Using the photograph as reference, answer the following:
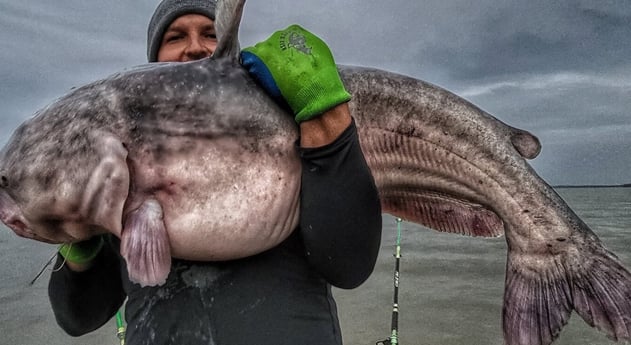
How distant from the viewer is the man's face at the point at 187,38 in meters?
2.82

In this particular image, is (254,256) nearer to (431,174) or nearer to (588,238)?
(431,174)

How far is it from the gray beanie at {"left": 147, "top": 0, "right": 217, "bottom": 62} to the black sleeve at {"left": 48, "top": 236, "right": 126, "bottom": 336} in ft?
4.74

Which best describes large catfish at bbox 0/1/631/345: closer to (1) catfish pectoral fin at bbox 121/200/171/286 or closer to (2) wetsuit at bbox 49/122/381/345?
(1) catfish pectoral fin at bbox 121/200/171/286

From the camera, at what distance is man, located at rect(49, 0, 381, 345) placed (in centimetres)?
168

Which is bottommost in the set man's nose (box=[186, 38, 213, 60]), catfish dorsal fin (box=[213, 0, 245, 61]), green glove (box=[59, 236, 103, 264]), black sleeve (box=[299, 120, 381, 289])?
green glove (box=[59, 236, 103, 264])

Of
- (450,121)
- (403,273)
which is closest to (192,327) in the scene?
(450,121)

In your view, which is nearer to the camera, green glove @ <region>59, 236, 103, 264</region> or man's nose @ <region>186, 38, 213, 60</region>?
green glove @ <region>59, 236, 103, 264</region>

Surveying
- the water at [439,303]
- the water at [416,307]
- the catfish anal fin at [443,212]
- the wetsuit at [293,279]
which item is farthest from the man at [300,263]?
the water at [416,307]

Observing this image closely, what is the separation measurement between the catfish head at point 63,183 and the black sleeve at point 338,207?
0.66 metres

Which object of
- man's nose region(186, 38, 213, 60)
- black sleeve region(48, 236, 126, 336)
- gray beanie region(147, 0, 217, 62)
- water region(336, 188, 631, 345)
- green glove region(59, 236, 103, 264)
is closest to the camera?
green glove region(59, 236, 103, 264)

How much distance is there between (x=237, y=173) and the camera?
5.69 ft

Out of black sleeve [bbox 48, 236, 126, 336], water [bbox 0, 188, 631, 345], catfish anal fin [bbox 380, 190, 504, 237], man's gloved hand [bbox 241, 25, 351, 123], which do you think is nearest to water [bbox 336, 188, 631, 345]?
water [bbox 0, 188, 631, 345]

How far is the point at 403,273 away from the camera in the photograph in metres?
13.1

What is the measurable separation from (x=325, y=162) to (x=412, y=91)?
1.93 feet
